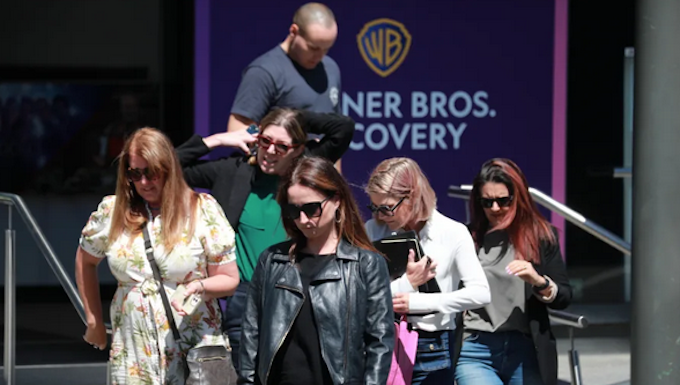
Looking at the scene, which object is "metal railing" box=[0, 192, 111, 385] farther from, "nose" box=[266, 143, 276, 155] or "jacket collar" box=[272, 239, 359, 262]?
"jacket collar" box=[272, 239, 359, 262]

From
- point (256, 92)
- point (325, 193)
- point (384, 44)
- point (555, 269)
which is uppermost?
point (384, 44)

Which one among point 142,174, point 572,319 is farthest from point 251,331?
point 572,319

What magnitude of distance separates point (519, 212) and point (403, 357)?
40.5 inches

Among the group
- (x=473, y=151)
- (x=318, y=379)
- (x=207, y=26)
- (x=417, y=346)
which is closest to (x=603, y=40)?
(x=473, y=151)

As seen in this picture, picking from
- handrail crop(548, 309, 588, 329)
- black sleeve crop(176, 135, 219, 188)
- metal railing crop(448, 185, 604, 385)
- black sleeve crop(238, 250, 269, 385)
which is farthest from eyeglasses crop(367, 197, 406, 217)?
metal railing crop(448, 185, 604, 385)

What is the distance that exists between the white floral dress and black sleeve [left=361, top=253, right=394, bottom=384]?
851 millimetres

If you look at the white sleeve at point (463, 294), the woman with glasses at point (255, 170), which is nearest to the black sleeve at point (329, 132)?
the woman with glasses at point (255, 170)

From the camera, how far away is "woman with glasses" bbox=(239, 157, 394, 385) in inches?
141

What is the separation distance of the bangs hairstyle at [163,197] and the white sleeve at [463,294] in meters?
0.92

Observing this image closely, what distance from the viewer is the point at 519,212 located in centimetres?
477

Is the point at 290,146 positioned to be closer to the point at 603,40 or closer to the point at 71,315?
the point at 71,315

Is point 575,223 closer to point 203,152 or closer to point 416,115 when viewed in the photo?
point 203,152

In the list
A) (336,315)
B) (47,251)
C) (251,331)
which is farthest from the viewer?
(47,251)

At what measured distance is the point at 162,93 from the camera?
8297 mm
